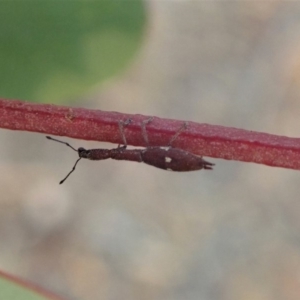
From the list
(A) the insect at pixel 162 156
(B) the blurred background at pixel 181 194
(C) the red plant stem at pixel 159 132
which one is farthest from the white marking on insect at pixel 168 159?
(B) the blurred background at pixel 181 194

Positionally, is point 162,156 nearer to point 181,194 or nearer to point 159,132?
point 159,132

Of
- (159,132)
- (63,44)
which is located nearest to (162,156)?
(159,132)

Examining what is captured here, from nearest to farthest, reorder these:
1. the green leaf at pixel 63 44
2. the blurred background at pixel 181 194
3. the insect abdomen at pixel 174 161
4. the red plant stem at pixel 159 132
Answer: the red plant stem at pixel 159 132, the insect abdomen at pixel 174 161, the green leaf at pixel 63 44, the blurred background at pixel 181 194

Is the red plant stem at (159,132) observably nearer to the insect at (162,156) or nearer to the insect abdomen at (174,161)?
the insect at (162,156)

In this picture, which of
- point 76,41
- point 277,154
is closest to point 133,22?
point 76,41

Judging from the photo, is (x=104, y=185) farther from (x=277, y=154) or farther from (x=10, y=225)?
(x=277, y=154)

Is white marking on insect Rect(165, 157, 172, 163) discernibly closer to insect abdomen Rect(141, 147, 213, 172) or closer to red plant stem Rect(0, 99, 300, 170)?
insect abdomen Rect(141, 147, 213, 172)
